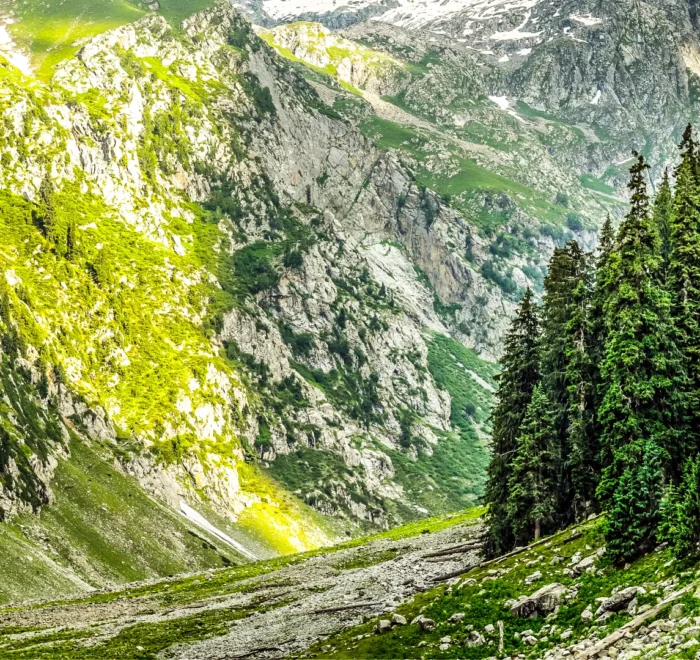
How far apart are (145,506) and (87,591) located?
53034mm

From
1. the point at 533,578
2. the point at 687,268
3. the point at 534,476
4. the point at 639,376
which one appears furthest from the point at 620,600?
the point at 534,476

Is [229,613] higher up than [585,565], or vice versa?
[229,613]

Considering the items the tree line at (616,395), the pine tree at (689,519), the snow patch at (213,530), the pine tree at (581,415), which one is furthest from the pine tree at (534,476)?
the snow patch at (213,530)

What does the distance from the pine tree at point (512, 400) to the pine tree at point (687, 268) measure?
16716 mm

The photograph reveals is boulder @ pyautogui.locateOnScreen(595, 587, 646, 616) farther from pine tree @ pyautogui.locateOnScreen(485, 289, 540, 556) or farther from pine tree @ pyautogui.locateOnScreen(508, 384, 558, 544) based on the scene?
pine tree @ pyautogui.locateOnScreen(485, 289, 540, 556)

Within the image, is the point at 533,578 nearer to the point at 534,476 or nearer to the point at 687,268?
the point at 534,476

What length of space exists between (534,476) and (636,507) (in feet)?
62.4

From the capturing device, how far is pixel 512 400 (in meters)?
66.3

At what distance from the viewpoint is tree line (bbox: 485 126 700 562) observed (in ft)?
132

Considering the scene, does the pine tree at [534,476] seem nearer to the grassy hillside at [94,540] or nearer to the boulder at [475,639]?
the boulder at [475,639]

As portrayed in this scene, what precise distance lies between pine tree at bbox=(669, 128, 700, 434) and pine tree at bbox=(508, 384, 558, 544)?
13.8 m

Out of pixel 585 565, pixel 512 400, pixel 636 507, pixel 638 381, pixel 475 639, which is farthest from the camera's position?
pixel 512 400

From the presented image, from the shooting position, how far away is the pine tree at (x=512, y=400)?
209ft

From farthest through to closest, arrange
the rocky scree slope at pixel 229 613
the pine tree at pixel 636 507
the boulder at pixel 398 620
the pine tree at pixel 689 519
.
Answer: the rocky scree slope at pixel 229 613, the boulder at pixel 398 620, the pine tree at pixel 636 507, the pine tree at pixel 689 519
